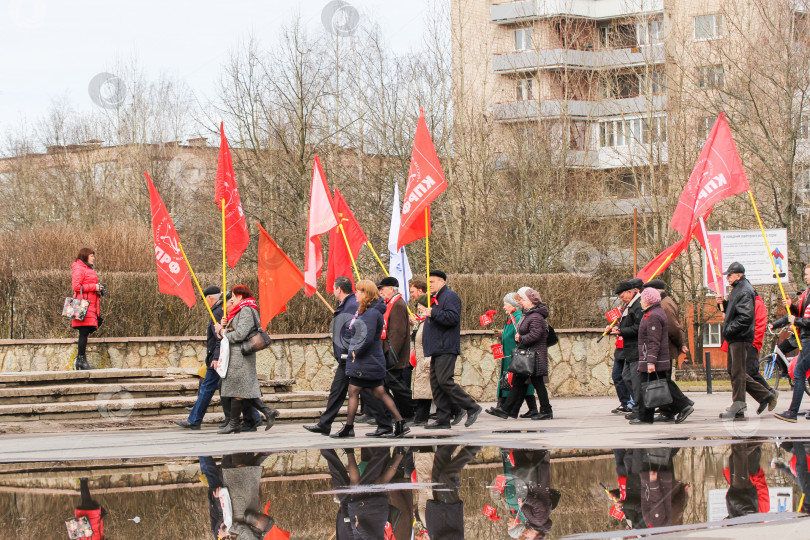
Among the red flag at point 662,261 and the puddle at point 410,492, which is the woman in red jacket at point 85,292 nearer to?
the puddle at point 410,492

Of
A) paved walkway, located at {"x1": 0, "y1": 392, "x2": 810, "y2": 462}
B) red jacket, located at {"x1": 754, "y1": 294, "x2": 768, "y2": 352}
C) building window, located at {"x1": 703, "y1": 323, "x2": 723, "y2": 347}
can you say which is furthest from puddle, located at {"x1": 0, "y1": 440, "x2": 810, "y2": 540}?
building window, located at {"x1": 703, "y1": 323, "x2": 723, "y2": 347}

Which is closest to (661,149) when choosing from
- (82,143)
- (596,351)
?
(596,351)

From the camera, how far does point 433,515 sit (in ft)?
22.1

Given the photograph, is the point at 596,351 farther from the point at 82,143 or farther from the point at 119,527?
the point at 82,143

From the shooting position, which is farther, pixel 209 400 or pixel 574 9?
pixel 574 9

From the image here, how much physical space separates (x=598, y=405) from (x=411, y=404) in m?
4.29

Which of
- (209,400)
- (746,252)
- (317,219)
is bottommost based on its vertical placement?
(209,400)

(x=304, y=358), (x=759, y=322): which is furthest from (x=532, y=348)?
(x=304, y=358)

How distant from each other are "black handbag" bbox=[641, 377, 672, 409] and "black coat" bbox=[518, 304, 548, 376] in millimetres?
1579

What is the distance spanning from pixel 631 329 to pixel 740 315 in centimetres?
156

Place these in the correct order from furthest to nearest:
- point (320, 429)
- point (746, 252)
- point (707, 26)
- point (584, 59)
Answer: point (584, 59) → point (707, 26) → point (746, 252) → point (320, 429)

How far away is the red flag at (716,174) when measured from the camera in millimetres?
13727

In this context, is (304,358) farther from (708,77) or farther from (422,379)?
(708,77)

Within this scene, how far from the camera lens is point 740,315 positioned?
506 inches
